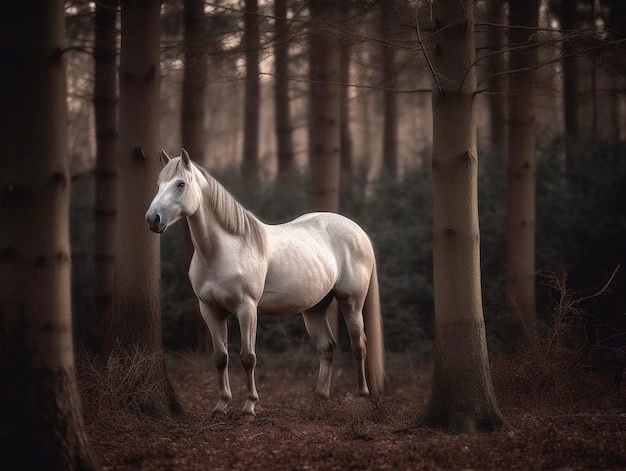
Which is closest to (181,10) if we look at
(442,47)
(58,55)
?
(442,47)

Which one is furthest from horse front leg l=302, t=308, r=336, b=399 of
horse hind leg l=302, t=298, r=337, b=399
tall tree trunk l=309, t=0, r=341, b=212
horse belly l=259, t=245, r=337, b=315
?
tall tree trunk l=309, t=0, r=341, b=212

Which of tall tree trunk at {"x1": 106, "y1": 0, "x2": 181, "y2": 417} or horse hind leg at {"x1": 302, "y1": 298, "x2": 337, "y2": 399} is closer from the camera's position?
tall tree trunk at {"x1": 106, "y1": 0, "x2": 181, "y2": 417}

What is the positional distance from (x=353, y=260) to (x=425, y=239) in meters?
5.07

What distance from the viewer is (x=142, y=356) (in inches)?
265

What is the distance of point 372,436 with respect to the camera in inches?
240

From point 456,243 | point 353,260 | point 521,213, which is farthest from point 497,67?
point 456,243

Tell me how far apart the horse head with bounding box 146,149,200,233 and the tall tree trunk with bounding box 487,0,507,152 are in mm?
2679

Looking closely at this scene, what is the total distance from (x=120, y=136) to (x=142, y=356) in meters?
2.01

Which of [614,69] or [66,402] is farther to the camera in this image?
[614,69]

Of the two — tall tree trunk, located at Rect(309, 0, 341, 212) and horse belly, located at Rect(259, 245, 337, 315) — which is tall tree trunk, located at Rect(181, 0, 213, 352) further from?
horse belly, located at Rect(259, 245, 337, 315)

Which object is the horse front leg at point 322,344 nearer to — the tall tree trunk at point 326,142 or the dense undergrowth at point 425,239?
the tall tree trunk at point 326,142

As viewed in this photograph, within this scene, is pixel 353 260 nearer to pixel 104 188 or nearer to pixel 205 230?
pixel 205 230

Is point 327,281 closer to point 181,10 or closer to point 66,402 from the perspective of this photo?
point 66,402

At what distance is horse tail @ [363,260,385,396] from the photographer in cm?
Answer: 843
